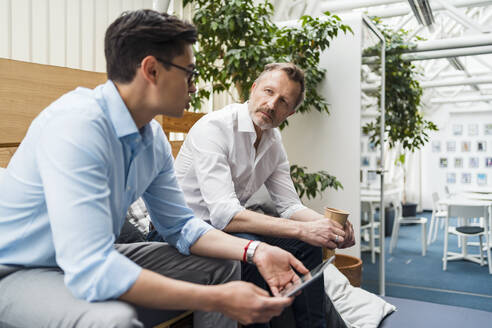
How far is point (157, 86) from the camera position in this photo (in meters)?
1.05

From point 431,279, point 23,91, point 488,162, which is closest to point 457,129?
point 488,162

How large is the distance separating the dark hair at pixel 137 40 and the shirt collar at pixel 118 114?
0.17 ft

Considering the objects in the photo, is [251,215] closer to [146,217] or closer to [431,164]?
[146,217]

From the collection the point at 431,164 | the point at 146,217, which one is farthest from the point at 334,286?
the point at 431,164

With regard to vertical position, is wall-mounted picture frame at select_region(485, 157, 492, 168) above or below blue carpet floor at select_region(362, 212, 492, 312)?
above

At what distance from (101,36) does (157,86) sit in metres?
1.78

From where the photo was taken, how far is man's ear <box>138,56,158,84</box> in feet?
3.35

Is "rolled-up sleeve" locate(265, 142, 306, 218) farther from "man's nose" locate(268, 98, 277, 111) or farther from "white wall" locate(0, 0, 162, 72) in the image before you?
"white wall" locate(0, 0, 162, 72)

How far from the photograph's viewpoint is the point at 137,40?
1.03m

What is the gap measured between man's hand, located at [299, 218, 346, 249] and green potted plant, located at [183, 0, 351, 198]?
139 centimetres

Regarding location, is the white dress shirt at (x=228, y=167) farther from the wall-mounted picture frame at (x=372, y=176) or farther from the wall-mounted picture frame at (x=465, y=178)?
the wall-mounted picture frame at (x=465, y=178)

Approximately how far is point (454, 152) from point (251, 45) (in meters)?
9.21

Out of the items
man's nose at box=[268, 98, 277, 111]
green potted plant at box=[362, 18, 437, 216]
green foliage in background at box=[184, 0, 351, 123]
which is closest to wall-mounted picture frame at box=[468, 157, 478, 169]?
green potted plant at box=[362, 18, 437, 216]

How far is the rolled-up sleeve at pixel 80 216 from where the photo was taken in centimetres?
84
